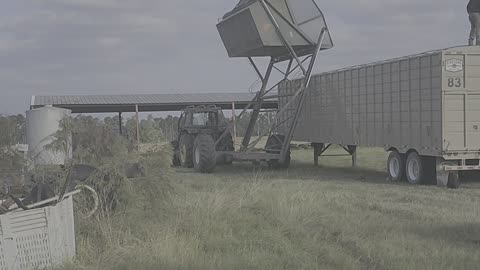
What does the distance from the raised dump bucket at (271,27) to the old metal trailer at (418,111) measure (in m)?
1.64

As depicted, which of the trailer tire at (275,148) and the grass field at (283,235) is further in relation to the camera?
the trailer tire at (275,148)

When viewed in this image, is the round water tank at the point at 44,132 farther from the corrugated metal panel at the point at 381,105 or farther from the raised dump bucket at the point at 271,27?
the raised dump bucket at the point at 271,27

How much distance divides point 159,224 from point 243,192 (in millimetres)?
3184

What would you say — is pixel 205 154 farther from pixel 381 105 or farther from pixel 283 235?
pixel 283 235

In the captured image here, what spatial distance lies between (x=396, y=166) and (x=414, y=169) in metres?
0.90

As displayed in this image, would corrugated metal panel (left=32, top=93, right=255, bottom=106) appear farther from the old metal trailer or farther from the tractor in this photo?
the old metal trailer

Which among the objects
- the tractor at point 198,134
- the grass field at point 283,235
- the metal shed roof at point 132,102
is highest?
the metal shed roof at point 132,102

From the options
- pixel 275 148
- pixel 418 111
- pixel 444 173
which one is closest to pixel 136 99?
pixel 275 148

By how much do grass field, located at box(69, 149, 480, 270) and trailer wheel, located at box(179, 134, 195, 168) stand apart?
418 inches

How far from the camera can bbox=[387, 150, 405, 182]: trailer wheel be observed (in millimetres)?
17094

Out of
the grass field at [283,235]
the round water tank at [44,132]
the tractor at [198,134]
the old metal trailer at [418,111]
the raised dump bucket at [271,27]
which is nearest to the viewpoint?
the grass field at [283,235]

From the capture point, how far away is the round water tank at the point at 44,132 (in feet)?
30.2

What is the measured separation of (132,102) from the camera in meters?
39.1

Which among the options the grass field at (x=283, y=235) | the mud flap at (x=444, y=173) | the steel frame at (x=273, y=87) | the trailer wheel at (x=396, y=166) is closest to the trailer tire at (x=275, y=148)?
the steel frame at (x=273, y=87)
